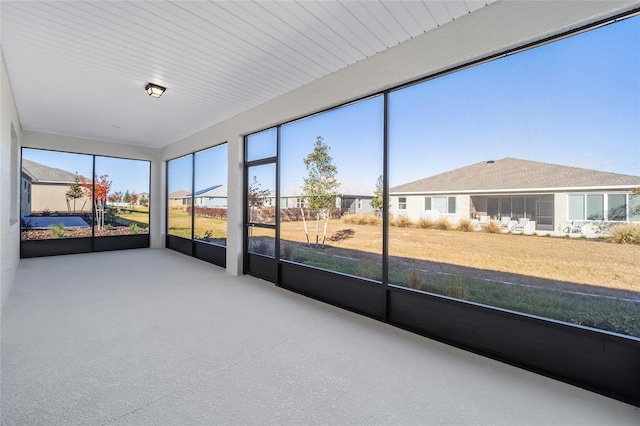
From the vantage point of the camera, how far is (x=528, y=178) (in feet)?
8.47

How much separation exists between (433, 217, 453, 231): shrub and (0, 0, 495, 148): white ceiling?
A: 1.91 metres

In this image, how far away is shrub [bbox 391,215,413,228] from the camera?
3.39 m

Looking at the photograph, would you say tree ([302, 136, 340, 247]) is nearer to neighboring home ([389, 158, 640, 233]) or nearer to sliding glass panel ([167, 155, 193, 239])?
neighboring home ([389, 158, 640, 233])

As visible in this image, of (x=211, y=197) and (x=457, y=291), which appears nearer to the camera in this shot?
(x=457, y=291)

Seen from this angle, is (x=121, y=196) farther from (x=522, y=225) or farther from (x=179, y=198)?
(x=522, y=225)

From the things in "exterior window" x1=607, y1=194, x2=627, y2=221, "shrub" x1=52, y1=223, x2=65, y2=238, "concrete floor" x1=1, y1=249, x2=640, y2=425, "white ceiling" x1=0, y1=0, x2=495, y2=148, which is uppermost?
"white ceiling" x1=0, y1=0, x2=495, y2=148

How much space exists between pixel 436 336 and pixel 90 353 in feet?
10.2

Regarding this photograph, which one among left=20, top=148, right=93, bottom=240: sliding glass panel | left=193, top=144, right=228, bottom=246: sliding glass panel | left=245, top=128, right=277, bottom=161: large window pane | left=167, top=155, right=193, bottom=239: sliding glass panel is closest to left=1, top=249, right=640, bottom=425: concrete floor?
left=245, top=128, right=277, bottom=161: large window pane

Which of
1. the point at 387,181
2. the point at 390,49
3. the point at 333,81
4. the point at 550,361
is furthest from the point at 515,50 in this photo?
the point at 550,361

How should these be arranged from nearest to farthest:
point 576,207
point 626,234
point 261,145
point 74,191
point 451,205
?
point 626,234, point 576,207, point 451,205, point 261,145, point 74,191

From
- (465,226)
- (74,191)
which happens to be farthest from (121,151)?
(465,226)

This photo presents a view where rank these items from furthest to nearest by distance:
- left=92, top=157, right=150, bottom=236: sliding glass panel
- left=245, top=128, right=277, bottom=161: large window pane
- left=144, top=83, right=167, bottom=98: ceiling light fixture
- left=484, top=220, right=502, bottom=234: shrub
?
left=92, top=157, right=150, bottom=236: sliding glass panel, left=245, top=128, right=277, bottom=161: large window pane, left=144, top=83, right=167, bottom=98: ceiling light fixture, left=484, top=220, right=502, bottom=234: shrub

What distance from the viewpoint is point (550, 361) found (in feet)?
7.33

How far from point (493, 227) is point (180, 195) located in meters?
7.32
